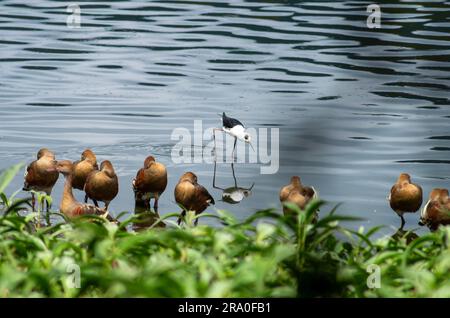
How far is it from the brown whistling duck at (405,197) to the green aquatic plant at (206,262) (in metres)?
4.15

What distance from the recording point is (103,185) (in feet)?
29.8

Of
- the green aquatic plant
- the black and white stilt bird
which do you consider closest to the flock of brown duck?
the black and white stilt bird

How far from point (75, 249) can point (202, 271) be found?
2.35ft

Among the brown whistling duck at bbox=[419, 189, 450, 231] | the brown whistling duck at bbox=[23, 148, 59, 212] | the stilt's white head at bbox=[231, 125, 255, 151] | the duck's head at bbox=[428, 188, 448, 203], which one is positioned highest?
the stilt's white head at bbox=[231, 125, 255, 151]

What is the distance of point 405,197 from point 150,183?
2415mm

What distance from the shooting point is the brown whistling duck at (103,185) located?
9.09 m

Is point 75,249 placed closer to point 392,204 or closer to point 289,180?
point 289,180

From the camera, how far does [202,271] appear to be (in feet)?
11.1

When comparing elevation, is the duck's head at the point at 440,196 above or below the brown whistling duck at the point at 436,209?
above

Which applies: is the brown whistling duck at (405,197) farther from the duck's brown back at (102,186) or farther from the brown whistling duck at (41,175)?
the brown whistling duck at (41,175)

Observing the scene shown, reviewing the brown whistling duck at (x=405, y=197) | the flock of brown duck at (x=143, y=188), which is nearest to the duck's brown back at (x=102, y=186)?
the flock of brown duck at (x=143, y=188)

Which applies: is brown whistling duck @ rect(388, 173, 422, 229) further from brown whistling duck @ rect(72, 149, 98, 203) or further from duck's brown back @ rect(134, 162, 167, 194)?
brown whistling duck @ rect(72, 149, 98, 203)

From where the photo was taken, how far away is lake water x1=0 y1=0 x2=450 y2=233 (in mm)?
1510
